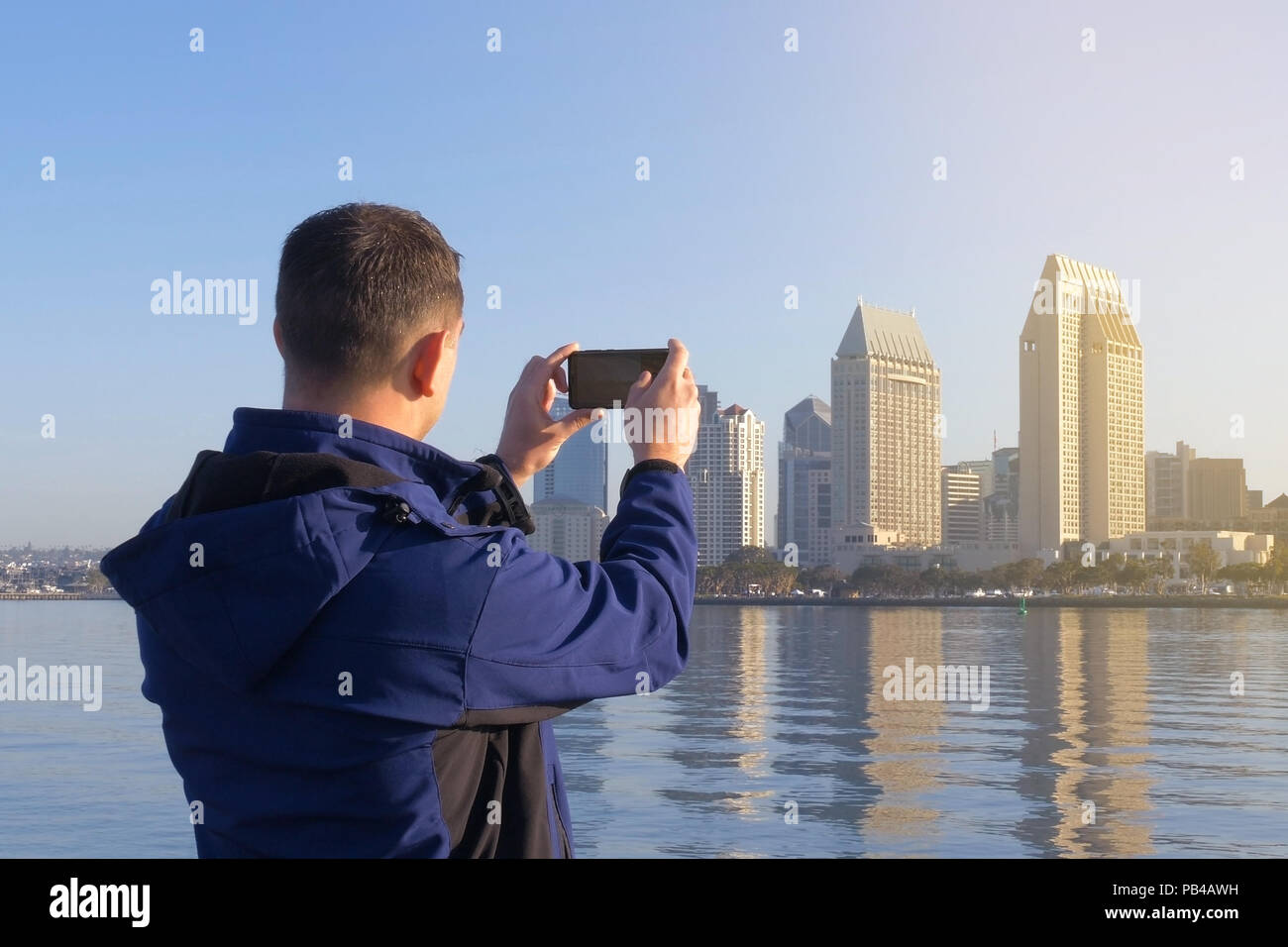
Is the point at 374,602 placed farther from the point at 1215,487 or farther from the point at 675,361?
the point at 1215,487

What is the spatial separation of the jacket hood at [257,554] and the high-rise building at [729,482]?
133484mm

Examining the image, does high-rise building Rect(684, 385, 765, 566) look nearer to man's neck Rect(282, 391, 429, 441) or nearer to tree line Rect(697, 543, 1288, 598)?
tree line Rect(697, 543, 1288, 598)

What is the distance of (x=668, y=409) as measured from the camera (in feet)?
5.12

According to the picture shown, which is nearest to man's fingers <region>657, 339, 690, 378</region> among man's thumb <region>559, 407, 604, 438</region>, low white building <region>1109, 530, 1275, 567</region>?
man's thumb <region>559, 407, 604, 438</region>

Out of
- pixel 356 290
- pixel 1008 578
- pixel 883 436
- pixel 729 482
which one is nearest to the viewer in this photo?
pixel 356 290

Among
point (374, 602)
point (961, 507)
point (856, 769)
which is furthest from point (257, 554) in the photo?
Answer: point (961, 507)

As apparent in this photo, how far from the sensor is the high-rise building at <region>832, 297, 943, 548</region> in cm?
14638

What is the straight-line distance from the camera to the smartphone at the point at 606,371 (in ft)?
5.41

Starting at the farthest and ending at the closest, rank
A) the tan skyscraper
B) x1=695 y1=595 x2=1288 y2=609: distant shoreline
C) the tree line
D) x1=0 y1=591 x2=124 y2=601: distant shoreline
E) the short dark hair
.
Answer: x1=0 y1=591 x2=124 y2=601: distant shoreline, the tan skyscraper, the tree line, x1=695 y1=595 x2=1288 y2=609: distant shoreline, the short dark hair

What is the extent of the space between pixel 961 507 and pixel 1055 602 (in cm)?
5590

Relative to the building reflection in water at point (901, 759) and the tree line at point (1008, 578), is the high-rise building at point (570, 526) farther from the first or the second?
→ the building reflection in water at point (901, 759)

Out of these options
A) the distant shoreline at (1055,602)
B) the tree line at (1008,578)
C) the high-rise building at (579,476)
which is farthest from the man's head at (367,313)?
the high-rise building at (579,476)
